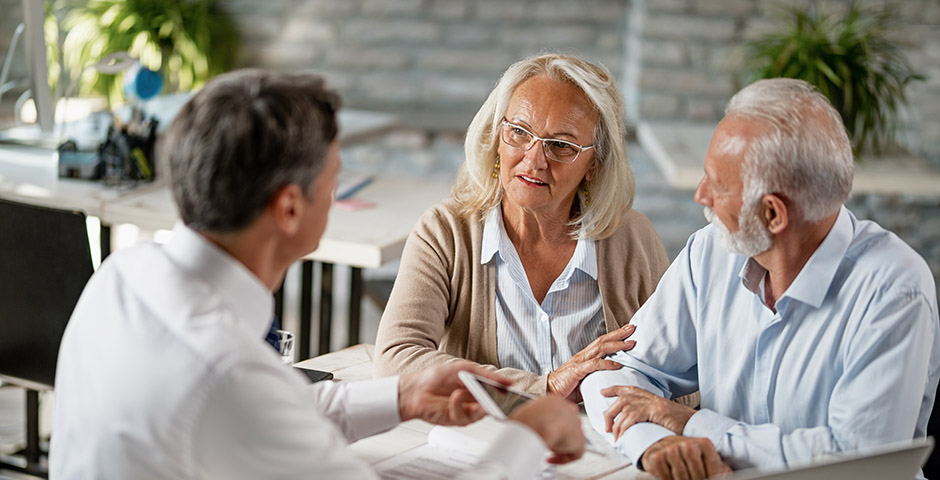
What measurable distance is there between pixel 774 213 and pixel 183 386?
37.5 inches

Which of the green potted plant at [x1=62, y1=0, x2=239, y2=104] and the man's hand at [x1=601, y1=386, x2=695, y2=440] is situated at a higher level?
the green potted plant at [x1=62, y1=0, x2=239, y2=104]

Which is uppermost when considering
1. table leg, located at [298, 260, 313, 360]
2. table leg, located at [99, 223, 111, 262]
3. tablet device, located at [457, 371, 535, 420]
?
tablet device, located at [457, 371, 535, 420]

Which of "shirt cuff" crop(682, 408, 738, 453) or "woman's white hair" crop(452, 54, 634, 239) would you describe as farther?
"woman's white hair" crop(452, 54, 634, 239)

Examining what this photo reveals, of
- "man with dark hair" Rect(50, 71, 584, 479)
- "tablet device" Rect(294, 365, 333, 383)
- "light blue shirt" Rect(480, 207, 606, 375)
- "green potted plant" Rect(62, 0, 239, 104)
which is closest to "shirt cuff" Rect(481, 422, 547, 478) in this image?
"man with dark hair" Rect(50, 71, 584, 479)

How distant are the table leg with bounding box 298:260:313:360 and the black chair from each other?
3.13 ft

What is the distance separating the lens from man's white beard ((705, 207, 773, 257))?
1.56 metres

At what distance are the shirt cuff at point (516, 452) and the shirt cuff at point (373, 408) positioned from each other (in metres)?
0.28

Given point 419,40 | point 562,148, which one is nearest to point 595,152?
point 562,148

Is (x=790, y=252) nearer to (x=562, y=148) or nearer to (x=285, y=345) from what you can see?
(x=562, y=148)

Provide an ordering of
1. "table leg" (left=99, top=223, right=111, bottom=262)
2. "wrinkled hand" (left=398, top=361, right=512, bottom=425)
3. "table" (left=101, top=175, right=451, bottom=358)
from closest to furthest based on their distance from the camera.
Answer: "wrinkled hand" (left=398, top=361, right=512, bottom=425), "table" (left=101, top=175, right=451, bottom=358), "table leg" (left=99, top=223, right=111, bottom=262)

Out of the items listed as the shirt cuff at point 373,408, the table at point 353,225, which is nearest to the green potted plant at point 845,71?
the table at point 353,225

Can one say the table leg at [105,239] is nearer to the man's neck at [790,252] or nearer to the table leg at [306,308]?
the table leg at [306,308]

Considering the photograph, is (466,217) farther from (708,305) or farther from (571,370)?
(708,305)

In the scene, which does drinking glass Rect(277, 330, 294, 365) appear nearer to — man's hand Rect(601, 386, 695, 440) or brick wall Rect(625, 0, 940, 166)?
man's hand Rect(601, 386, 695, 440)
